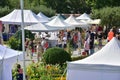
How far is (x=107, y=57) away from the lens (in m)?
15.9

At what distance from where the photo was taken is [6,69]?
633 inches

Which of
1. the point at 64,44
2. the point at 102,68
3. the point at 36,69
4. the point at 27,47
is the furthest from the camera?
the point at 64,44

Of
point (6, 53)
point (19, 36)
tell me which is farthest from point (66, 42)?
point (6, 53)

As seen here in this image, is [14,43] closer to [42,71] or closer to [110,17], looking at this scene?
[42,71]

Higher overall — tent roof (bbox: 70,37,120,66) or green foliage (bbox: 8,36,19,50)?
tent roof (bbox: 70,37,120,66)

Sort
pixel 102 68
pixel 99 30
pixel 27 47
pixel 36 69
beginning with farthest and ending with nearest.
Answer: pixel 99 30
pixel 27 47
pixel 36 69
pixel 102 68

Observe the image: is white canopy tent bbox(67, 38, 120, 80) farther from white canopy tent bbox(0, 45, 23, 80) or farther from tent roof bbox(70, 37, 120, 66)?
white canopy tent bbox(0, 45, 23, 80)

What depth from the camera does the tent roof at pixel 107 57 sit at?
15.5m

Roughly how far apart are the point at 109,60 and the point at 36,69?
5.87 m

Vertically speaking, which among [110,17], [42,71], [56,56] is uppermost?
[56,56]

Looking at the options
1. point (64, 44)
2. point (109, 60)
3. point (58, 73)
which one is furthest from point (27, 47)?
point (109, 60)

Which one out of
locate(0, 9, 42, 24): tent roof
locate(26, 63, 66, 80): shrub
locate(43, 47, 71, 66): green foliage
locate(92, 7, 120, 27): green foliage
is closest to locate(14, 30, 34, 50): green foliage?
locate(0, 9, 42, 24): tent roof

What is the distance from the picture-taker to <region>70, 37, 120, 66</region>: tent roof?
611 inches

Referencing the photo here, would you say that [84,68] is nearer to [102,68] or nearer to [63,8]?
[102,68]
